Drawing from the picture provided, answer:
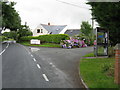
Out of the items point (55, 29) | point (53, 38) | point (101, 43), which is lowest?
point (101, 43)

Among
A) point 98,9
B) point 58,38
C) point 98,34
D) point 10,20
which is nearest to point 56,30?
point 10,20

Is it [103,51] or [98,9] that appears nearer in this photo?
[98,9]

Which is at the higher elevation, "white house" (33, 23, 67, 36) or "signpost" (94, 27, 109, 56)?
"white house" (33, 23, 67, 36)

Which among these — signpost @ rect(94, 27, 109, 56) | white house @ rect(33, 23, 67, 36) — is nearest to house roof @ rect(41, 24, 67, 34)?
white house @ rect(33, 23, 67, 36)

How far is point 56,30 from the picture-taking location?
59.9 metres

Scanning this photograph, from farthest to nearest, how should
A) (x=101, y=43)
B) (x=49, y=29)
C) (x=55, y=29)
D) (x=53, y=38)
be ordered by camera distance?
(x=49, y=29) < (x=55, y=29) < (x=53, y=38) < (x=101, y=43)

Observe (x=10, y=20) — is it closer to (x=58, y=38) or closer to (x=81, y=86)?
(x=58, y=38)

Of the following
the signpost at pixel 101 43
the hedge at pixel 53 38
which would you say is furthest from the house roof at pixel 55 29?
the signpost at pixel 101 43

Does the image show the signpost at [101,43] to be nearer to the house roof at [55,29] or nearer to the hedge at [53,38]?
the hedge at [53,38]

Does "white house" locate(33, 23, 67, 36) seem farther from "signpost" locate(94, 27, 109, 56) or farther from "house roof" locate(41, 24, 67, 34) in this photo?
"signpost" locate(94, 27, 109, 56)

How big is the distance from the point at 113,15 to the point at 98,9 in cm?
93

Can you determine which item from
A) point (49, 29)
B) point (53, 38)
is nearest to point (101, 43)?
point (53, 38)

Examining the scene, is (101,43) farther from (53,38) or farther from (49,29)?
(49,29)

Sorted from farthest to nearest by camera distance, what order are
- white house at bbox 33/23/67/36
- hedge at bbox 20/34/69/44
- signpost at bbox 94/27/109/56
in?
1. white house at bbox 33/23/67/36
2. hedge at bbox 20/34/69/44
3. signpost at bbox 94/27/109/56
